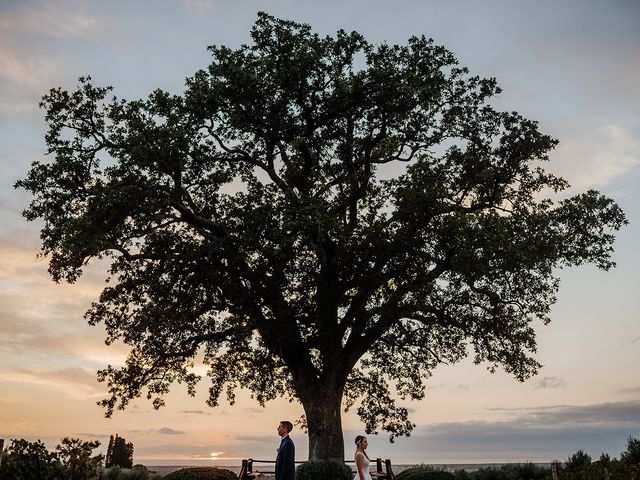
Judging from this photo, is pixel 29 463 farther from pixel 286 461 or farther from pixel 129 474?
pixel 129 474

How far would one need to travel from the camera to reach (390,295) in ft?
94.3

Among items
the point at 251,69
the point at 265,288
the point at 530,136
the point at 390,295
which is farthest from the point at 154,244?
the point at 530,136

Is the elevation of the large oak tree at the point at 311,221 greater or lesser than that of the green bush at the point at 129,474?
greater

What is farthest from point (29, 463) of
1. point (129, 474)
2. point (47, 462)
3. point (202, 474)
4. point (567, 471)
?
point (567, 471)

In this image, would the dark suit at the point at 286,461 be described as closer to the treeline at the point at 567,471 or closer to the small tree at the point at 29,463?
the small tree at the point at 29,463

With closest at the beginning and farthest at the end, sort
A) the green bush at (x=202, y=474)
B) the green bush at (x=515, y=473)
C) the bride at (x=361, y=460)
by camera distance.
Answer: the bride at (x=361, y=460), the green bush at (x=202, y=474), the green bush at (x=515, y=473)

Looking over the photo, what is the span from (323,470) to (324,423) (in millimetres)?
3147

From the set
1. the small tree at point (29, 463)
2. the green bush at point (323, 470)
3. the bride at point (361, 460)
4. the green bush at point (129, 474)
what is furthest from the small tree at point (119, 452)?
the bride at point (361, 460)

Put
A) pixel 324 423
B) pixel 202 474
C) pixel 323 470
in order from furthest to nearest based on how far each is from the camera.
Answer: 1. pixel 324 423
2. pixel 323 470
3. pixel 202 474

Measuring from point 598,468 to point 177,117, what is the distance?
21.2 m

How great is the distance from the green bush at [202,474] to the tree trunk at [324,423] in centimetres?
406

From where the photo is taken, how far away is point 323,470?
80.7ft

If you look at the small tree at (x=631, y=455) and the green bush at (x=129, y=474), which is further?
the green bush at (x=129, y=474)

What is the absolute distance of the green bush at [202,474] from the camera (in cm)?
2338
